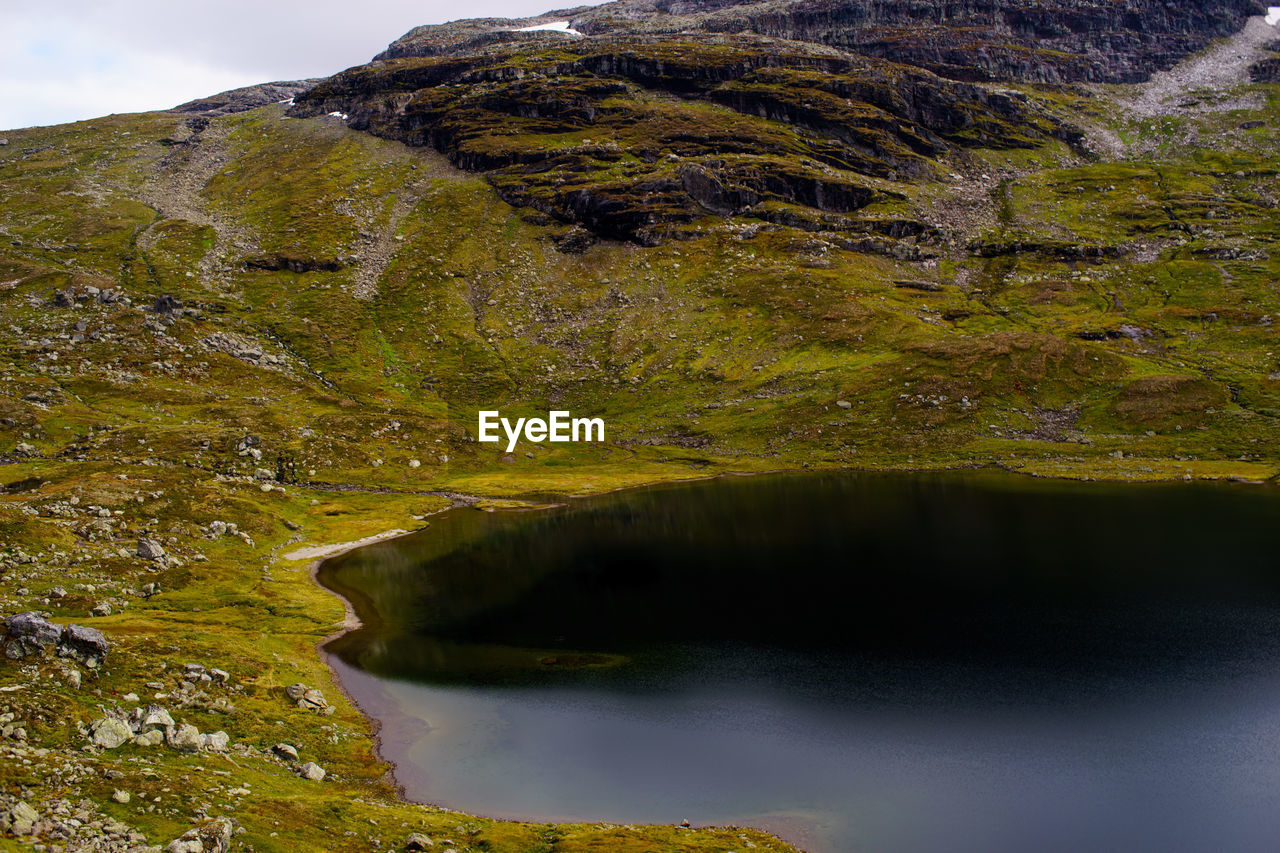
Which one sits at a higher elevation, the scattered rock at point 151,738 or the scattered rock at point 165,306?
the scattered rock at point 165,306

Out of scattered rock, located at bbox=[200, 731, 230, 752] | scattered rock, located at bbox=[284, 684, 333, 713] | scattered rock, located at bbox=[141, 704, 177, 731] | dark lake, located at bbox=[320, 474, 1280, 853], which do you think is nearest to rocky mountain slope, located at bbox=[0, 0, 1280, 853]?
scattered rock, located at bbox=[141, 704, 177, 731]

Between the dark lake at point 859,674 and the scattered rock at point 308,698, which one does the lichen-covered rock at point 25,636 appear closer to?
the scattered rock at point 308,698

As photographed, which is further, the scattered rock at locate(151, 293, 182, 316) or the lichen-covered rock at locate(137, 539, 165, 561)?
the scattered rock at locate(151, 293, 182, 316)

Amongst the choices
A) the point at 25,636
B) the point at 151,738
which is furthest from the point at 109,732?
the point at 25,636

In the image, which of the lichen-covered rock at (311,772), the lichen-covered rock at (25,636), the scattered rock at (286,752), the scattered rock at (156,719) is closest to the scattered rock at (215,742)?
the scattered rock at (156,719)

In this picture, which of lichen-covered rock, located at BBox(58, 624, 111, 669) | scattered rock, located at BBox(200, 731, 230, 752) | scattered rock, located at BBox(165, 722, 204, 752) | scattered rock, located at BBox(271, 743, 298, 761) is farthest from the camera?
scattered rock, located at BBox(271, 743, 298, 761)

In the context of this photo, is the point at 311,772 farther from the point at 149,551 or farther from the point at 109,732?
the point at 149,551

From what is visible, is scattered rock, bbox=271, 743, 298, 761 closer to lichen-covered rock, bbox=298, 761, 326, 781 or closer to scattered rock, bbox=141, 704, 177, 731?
lichen-covered rock, bbox=298, 761, 326, 781

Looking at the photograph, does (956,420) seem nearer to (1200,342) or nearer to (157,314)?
(1200,342)
